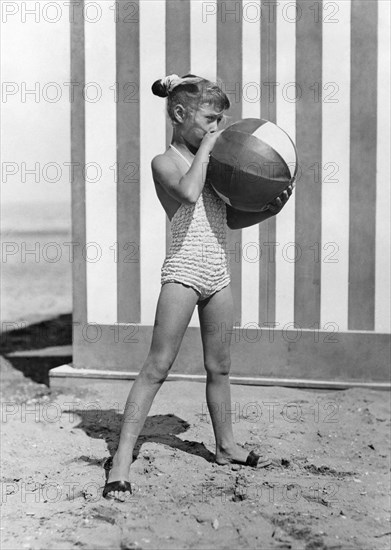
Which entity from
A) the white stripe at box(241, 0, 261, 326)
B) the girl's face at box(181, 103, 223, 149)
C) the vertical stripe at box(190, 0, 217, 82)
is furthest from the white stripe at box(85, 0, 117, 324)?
the girl's face at box(181, 103, 223, 149)

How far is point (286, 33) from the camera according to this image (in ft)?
18.3

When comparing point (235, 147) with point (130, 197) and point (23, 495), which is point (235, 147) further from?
point (130, 197)

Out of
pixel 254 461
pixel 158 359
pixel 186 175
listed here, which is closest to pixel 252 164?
pixel 186 175

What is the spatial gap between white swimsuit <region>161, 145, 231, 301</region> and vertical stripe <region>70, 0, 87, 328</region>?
7.00 ft

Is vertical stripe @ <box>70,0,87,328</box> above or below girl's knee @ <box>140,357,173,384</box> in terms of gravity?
above

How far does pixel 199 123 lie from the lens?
3.72 metres

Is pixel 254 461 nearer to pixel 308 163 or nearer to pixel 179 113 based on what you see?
pixel 179 113

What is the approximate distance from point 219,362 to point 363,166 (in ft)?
7.38

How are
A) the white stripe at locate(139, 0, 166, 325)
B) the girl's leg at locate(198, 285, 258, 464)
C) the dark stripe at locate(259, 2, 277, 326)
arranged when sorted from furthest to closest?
the white stripe at locate(139, 0, 166, 325) < the dark stripe at locate(259, 2, 277, 326) < the girl's leg at locate(198, 285, 258, 464)

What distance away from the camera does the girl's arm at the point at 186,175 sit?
3521mm

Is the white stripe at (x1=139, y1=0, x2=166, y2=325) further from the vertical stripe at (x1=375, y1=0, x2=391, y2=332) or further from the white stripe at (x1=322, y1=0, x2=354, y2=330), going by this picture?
the vertical stripe at (x1=375, y1=0, x2=391, y2=332)

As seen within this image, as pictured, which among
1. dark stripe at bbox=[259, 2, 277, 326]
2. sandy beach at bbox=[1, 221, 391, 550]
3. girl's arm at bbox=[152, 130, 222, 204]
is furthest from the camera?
dark stripe at bbox=[259, 2, 277, 326]

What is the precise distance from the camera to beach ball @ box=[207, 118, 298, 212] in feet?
11.7

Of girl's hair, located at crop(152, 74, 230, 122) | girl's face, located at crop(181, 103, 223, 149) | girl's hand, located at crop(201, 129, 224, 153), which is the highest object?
girl's hair, located at crop(152, 74, 230, 122)
